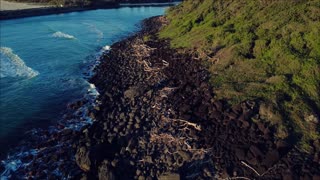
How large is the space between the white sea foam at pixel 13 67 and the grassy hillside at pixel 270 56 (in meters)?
17.7

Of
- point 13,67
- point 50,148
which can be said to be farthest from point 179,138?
point 13,67

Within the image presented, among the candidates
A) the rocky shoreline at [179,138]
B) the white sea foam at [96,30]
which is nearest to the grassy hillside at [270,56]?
the rocky shoreline at [179,138]

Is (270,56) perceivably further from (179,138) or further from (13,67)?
(13,67)

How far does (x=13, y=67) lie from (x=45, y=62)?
3.77 m

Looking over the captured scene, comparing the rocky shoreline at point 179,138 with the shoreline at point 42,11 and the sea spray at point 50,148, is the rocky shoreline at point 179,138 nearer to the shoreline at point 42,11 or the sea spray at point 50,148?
the sea spray at point 50,148

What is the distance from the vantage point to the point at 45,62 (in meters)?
39.8

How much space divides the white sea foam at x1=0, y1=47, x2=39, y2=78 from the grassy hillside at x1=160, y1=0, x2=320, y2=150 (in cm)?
1767

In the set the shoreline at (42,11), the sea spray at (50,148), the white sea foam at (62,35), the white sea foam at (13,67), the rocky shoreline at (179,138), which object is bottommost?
the sea spray at (50,148)

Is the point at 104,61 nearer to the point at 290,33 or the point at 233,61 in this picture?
the point at 233,61

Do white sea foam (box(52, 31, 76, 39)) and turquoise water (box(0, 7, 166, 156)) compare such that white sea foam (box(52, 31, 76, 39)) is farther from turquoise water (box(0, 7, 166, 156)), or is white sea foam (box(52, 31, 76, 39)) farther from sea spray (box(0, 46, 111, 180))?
sea spray (box(0, 46, 111, 180))

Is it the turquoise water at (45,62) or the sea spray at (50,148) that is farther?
the turquoise water at (45,62)

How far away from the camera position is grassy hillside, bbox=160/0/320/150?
23312 mm

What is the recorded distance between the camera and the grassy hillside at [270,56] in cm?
2331

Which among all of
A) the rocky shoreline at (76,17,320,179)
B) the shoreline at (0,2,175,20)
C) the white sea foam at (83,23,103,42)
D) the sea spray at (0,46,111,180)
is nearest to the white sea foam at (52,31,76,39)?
the white sea foam at (83,23,103,42)
